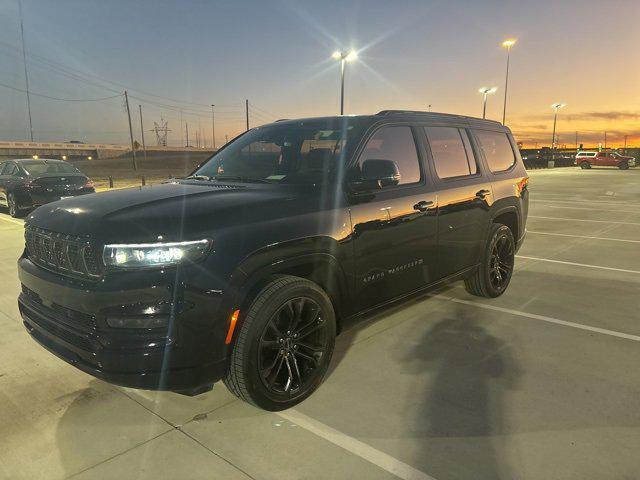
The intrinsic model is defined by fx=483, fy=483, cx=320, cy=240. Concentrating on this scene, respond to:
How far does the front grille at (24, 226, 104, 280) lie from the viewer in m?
2.71

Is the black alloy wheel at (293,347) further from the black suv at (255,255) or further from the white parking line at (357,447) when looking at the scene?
the white parking line at (357,447)

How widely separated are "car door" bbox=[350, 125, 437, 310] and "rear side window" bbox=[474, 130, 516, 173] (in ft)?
4.65

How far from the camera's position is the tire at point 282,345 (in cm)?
285

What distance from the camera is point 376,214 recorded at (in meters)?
3.62

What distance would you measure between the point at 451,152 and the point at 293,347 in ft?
8.52

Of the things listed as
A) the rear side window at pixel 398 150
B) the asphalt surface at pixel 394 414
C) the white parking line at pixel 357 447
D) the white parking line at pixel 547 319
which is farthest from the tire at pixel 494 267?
the white parking line at pixel 357 447

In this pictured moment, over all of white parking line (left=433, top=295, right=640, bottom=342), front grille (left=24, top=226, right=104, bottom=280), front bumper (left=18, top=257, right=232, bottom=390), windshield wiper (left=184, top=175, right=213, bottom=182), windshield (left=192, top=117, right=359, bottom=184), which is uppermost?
windshield (left=192, top=117, right=359, bottom=184)

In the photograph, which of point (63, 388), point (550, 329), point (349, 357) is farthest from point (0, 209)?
point (550, 329)

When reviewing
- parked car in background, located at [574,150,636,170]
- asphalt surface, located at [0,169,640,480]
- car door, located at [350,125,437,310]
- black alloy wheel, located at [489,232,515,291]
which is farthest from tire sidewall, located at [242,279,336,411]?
parked car in background, located at [574,150,636,170]

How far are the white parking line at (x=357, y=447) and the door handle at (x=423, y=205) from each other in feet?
6.19

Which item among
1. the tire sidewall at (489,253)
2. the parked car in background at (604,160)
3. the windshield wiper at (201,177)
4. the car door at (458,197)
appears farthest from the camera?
the parked car in background at (604,160)

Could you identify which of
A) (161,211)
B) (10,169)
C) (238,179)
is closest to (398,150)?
(238,179)

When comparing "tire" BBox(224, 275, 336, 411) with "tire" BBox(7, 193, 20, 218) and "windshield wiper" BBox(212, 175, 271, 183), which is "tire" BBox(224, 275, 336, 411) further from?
"tire" BBox(7, 193, 20, 218)

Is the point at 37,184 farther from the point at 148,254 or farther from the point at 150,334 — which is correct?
the point at 150,334
